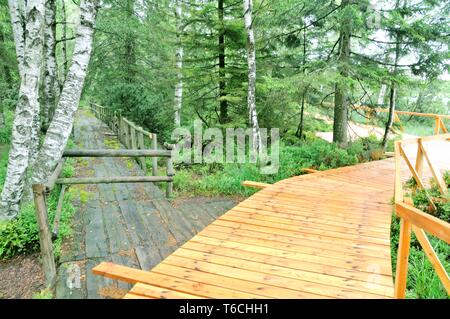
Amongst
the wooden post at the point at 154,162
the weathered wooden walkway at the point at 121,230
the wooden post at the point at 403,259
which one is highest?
the wooden post at the point at 154,162

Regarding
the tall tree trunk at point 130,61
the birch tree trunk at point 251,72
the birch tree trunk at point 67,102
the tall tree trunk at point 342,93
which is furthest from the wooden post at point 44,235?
the tall tree trunk at point 130,61

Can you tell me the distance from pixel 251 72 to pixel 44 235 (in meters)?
6.79

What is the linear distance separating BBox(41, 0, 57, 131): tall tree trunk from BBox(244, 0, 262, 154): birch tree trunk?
563 cm

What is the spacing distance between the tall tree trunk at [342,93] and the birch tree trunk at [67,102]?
6768 millimetres

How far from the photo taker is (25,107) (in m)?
5.22

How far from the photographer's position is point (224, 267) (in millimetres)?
3611

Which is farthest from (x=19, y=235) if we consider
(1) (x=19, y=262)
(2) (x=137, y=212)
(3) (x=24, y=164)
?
(2) (x=137, y=212)

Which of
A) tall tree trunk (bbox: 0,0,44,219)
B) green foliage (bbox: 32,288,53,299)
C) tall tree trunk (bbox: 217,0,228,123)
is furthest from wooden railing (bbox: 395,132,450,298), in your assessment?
tall tree trunk (bbox: 217,0,228,123)

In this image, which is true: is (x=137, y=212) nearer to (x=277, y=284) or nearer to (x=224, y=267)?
(x=224, y=267)

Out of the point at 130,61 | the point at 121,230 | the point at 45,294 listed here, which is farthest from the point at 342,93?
the point at 130,61

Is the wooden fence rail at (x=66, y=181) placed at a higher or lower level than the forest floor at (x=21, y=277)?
higher

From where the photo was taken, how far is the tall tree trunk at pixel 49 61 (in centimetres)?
959

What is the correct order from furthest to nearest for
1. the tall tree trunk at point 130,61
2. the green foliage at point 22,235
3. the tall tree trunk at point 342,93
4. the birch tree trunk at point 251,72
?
1. the tall tree trunk at point 130,61
2. the tall tree trunk at point 342,93
3. the birch tree trunk at point 251,72
4. the green foliage at point 22,235

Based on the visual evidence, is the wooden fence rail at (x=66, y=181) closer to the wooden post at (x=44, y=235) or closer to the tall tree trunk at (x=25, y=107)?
the wooden post at (x=44, y=235)
